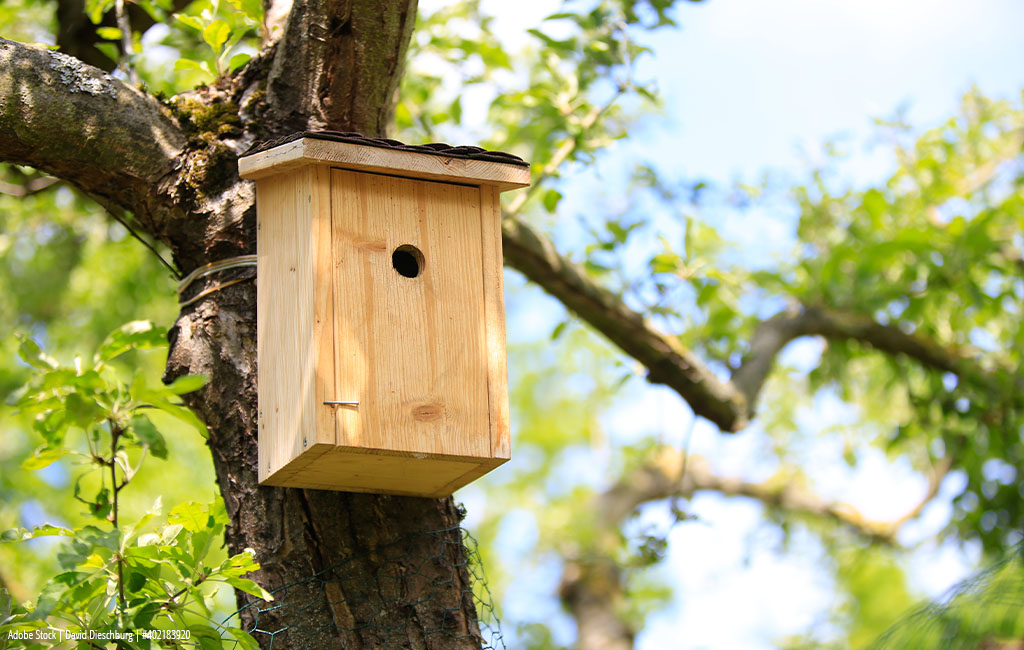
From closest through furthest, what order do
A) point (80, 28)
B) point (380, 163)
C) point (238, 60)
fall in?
1. point (380, 163)
2. point (238, 60)
3. point (80, 28)

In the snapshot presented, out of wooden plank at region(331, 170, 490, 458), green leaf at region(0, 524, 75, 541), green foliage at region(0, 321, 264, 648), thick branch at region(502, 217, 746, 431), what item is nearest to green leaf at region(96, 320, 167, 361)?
green foliage at region(0, 321, 264, 648)

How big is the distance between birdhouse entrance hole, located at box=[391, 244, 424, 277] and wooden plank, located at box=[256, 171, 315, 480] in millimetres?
223

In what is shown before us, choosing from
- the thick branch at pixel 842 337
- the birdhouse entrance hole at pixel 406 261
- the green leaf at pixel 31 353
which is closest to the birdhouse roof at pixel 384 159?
the birdhouse entrance hole at pixel 406 261

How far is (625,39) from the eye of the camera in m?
3.31

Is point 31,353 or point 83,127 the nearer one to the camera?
point 31,353

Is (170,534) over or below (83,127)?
below

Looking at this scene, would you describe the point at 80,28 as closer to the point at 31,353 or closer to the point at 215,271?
the point at 215,271

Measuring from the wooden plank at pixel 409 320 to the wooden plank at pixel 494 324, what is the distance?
0.02 meters

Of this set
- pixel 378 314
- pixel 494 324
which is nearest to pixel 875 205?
pixel 494 324

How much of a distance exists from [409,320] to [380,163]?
34 centimetres

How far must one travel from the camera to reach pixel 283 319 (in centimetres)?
216

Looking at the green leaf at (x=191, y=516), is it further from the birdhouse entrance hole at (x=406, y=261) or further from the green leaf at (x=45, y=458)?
the birdhouse entrance hole at (x=406, y=261)

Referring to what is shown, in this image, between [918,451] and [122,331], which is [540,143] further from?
[918,451]

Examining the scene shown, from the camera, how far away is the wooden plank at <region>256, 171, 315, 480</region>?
6.67 ft
